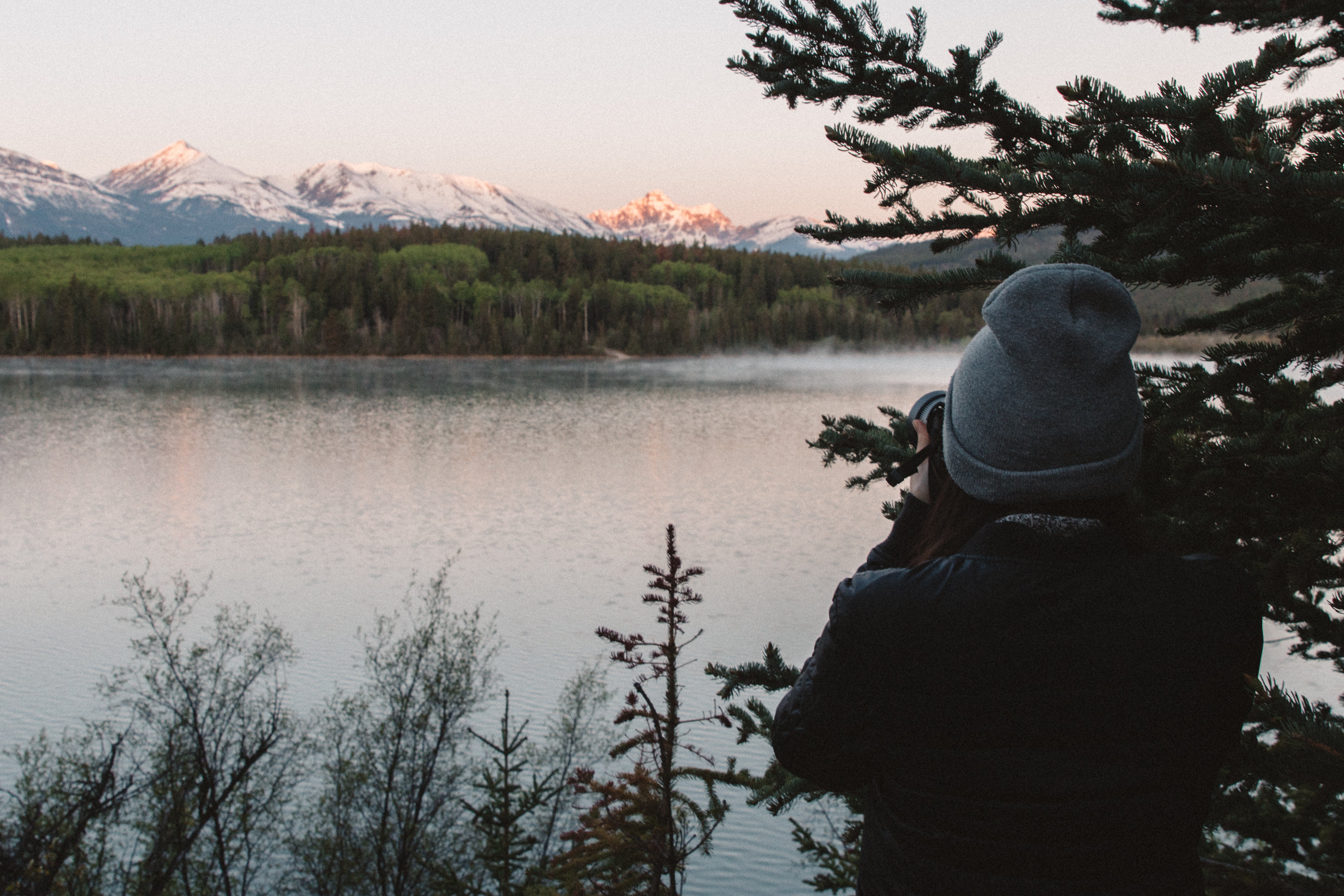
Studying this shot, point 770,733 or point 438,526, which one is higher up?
point 770,733

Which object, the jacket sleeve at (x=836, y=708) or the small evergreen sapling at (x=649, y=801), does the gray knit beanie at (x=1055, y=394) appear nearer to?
the jacket sleeve at (x=836, y=708)

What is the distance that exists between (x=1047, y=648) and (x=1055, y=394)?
317 millimetres

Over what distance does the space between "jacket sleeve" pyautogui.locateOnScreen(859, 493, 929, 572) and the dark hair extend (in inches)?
0.4

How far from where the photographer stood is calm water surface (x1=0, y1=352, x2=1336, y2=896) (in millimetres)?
15078

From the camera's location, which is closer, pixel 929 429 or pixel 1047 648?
pixel 1047 648

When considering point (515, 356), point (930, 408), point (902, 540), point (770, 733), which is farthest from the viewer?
point (515, 356)

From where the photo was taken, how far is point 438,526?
24.3 m

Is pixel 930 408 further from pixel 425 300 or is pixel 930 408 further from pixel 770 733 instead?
pixel 425 300

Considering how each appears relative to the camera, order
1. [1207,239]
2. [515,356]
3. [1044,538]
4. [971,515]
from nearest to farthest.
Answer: [1044,538], [971,515], [1207,239], [515,356]

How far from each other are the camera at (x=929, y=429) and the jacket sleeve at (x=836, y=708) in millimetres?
237

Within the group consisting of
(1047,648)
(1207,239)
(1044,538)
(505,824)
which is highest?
(1207,239)

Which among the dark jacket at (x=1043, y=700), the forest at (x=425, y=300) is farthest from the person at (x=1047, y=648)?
the forest at (x=425, y=300)

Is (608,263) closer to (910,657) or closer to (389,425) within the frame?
(389,425)

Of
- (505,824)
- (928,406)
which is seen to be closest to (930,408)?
(928,406)
